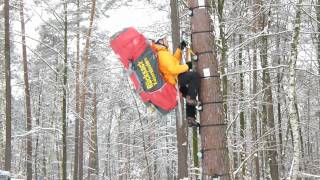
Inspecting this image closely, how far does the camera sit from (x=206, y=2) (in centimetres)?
470

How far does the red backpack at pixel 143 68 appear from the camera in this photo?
5.16 metres

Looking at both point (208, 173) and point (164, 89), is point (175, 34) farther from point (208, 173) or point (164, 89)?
point (208, 173)

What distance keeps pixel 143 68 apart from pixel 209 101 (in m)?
1.01

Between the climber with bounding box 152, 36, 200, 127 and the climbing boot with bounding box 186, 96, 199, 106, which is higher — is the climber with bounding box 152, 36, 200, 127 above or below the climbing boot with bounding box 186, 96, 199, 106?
above

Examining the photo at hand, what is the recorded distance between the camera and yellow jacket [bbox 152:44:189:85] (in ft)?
16.8

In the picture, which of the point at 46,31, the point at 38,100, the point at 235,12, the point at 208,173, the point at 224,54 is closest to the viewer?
the point at 208,173

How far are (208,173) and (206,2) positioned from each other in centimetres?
172

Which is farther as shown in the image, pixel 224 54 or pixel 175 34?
pixel 175 34

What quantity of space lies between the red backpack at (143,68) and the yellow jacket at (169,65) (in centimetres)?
6

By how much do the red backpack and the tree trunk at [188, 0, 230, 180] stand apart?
2.39ft

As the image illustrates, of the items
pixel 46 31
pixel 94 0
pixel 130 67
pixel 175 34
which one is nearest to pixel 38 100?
pixel 46 31

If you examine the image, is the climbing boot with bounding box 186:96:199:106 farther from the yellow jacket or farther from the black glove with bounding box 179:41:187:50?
the black glove with bounding box 179:41:187:50

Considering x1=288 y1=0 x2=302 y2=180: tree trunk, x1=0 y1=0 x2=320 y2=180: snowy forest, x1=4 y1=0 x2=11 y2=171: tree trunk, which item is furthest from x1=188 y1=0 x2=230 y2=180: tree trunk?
x1=4 y1=0 x2=11 y2=171: tree trunk

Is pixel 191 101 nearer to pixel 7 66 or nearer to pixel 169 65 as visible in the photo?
pixel 169 65
